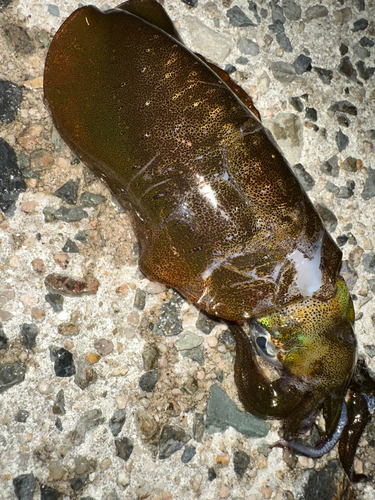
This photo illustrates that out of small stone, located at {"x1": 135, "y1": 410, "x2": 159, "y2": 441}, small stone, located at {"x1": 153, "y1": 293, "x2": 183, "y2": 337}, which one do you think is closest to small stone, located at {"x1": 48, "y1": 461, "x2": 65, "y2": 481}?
small stone, located at {"x1": 135, "y1": 410, "x2": 159, "y2": 441}

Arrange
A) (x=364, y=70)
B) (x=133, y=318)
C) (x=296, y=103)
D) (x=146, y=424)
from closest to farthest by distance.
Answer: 1. (x=146, y=424)
2. (x=133, y=318)
3. (x=296, y=103)
4. (x=364, y=70)

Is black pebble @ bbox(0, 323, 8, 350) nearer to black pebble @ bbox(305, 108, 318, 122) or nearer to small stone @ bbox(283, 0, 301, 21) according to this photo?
black pebble @ bbox(305, 108, 318, 122)

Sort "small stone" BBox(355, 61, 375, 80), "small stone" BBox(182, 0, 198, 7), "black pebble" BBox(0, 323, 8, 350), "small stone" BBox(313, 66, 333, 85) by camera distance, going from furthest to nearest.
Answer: "small stone" BBox(355, 61, 375, 80), "small stone" BBox(313, 66, 333, 85), "small stone" BBox(182, 0, 198, 7), "black pebble" BBox(0, 323, 8, 350)

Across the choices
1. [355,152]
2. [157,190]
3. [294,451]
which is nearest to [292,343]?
[294,451]

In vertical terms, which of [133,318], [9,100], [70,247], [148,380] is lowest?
[148,380]

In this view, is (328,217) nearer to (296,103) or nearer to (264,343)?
(296,103)

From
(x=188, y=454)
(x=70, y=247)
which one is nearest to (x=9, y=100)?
(x=70, y=247)

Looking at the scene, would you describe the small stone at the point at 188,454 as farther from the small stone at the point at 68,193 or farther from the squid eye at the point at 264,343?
the small stone at the point at 68,193
